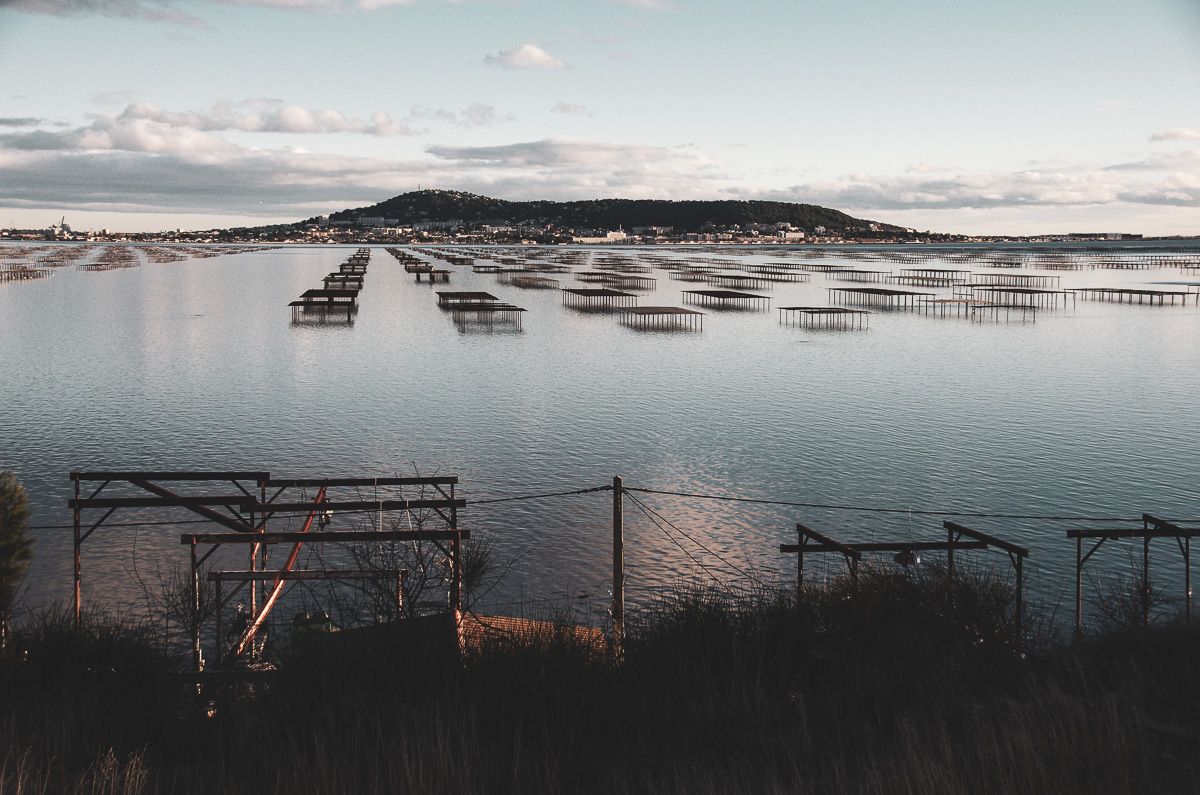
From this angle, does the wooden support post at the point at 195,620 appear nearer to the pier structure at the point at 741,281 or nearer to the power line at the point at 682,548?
the power line at the point at 682,548

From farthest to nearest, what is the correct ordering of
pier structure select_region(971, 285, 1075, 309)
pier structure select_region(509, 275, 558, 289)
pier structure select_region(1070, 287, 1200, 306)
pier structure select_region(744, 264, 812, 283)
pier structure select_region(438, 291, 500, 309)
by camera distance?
pier structure select_region(744, 264, 812, 283) → pier structure select_region(509, 275, 558, 289) → pier structure select_region(1070, 287, 1200, 306) → pier structure select_region(971, 285, 1075, 309) → pier structure select_region(438, 291, 500, 309)

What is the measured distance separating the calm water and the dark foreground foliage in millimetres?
8670

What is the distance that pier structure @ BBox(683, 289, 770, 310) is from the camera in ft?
346

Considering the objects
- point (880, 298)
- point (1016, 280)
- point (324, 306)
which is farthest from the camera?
point (1016, 280)

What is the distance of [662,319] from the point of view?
9081cm

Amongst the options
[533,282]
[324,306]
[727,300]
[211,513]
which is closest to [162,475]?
[211,513]

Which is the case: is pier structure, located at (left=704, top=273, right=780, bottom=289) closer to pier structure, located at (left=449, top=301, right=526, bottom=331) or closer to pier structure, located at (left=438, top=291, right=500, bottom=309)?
pier structure, located at (left=438, top=291, right=500, bottom=309)

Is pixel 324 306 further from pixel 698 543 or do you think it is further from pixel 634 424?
pixel 698 543

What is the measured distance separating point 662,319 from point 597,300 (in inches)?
932

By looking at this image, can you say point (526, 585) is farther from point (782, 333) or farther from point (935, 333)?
point (935, 333)

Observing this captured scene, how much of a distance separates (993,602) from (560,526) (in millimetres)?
13541

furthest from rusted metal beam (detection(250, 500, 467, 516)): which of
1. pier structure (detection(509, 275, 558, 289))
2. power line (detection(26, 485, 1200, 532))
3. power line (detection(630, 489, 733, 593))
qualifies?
pier structure (detection(509, 275, 558, 289))

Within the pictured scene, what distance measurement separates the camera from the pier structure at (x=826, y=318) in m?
85.7

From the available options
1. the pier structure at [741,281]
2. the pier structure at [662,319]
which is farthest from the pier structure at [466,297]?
the pier structure at [741,281]
